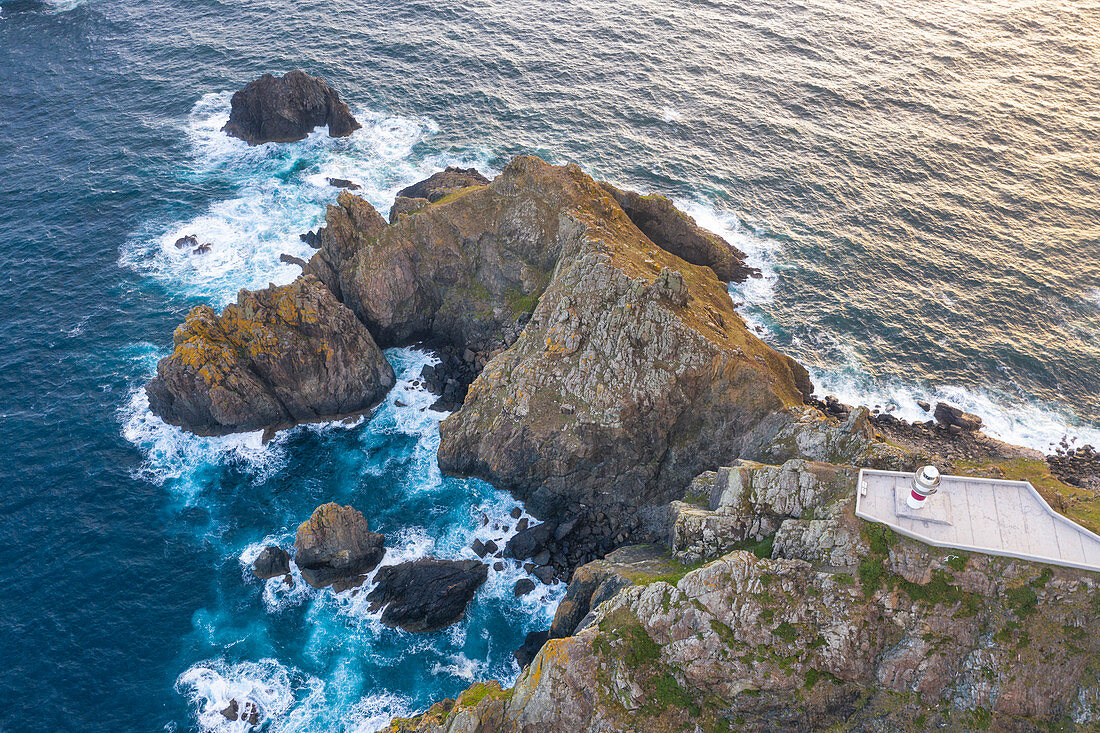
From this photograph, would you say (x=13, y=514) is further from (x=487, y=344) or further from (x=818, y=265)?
(x=818, y=265)

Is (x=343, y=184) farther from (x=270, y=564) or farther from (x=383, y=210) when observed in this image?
(x=270, y=564)

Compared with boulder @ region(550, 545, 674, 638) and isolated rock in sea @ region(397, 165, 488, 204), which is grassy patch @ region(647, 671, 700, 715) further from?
isolated rock in sea @ region(397, 165, 488, 204)

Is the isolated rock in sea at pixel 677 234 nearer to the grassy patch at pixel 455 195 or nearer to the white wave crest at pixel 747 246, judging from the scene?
the white wave crest at pixel 747 246

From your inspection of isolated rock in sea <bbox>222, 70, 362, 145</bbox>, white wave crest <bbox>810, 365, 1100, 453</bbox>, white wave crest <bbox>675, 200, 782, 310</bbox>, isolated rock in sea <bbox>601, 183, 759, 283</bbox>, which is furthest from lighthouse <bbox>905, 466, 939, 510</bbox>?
isolated rock in sea <bbox>222, 70, 362, 145</bbox>

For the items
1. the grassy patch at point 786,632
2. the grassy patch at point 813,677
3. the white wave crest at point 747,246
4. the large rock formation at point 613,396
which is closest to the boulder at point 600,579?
the large rock formation at point 613,396

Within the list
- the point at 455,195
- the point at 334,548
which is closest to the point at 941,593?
the point at 334,548
